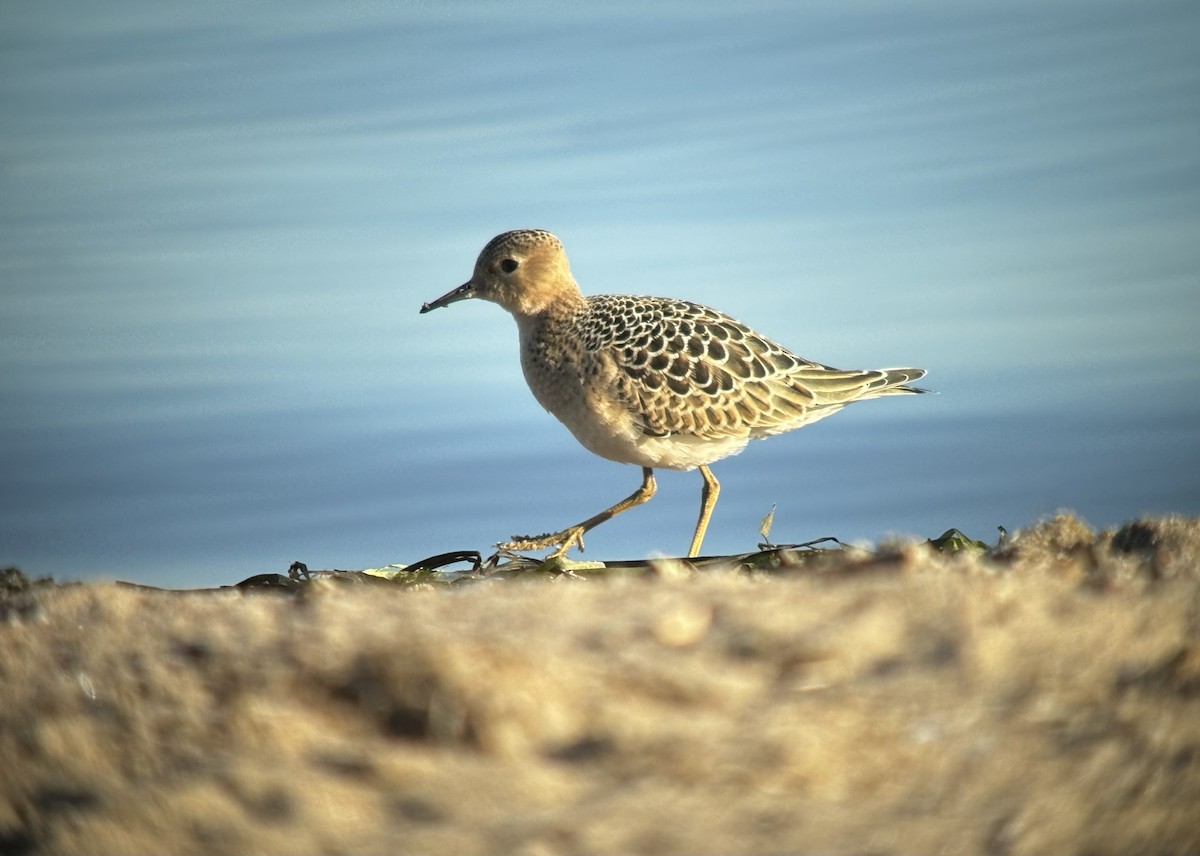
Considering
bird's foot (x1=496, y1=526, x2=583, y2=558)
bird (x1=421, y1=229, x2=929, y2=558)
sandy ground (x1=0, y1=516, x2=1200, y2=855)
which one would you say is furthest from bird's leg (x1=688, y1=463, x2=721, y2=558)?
sandy ground (x1=0, y1=516, x2=1200, y2=855)

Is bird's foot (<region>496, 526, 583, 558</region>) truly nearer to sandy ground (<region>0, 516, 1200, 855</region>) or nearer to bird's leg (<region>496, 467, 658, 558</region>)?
bird's leg (<region>496, 467, 658, 558</region>)

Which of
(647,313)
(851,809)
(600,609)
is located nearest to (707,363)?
(647,313)

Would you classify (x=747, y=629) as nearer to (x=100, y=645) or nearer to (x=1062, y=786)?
(x=1062, y=786)

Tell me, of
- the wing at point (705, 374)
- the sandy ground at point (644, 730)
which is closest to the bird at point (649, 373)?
the wing at point (705, 374)

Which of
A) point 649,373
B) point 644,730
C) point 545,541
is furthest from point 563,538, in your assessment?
point 644,730

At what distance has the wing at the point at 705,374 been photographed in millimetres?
6918

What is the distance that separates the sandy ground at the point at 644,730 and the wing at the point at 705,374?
482 cm

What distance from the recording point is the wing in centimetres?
692

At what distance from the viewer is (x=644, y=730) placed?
175cm

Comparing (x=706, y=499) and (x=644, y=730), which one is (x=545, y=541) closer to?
(x=706, y=499)

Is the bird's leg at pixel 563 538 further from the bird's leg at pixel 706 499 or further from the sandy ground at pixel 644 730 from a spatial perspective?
the sandy ground at pixel 644 730

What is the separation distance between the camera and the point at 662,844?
1.61 meters

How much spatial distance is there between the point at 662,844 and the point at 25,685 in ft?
3.56

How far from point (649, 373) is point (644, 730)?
5.24 m
